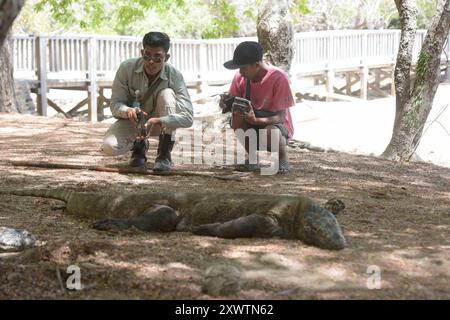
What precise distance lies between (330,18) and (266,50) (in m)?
20.4

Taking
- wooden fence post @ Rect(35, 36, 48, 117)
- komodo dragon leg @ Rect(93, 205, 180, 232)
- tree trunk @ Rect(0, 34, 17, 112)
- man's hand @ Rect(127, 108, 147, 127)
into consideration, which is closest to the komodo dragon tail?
komodo dragon leg @ Rect(93, 205, 180, 232)

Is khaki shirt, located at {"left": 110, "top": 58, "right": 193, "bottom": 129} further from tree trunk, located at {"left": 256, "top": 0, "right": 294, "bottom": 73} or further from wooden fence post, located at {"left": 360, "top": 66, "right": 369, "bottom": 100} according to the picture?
wooden fence post, located at {"left": 360, "top": 66, "right": 369, "bottom": 100}

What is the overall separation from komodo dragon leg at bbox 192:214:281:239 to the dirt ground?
0.08 m

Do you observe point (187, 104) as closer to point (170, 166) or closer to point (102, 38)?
point (170, 166)

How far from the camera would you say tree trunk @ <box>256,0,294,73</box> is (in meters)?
10.9

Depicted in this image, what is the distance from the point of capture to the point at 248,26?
29.5 metres

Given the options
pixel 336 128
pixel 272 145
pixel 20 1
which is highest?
pixel 20 1

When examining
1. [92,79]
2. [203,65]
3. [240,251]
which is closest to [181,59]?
[203,65]

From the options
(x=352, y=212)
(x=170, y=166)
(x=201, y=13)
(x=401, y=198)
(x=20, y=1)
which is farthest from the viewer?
(x=201, y=13)

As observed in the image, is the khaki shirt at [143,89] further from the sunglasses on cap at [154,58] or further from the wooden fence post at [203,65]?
the wooden fence post at [203,65]

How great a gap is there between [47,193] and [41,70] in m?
10.6

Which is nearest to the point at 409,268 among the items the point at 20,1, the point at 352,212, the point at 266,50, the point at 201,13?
the point at 352,212

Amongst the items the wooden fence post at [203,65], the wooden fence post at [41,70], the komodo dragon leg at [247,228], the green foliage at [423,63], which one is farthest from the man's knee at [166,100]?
the wooden fence post at [203,65]

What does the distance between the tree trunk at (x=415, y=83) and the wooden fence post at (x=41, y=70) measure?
7.95 metres
